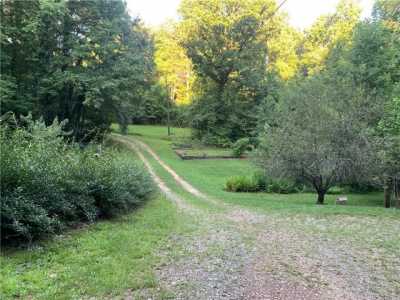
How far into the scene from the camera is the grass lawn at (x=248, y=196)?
10195 mm

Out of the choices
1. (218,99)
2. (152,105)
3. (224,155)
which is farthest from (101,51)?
(152,105)

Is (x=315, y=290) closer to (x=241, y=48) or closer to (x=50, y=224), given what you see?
(x=50, y=224)

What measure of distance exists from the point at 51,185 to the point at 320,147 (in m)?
8.33

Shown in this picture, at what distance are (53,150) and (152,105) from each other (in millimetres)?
38636

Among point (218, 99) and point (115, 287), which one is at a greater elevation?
point (218, 99)

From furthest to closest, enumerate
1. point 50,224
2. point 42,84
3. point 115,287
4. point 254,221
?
1. point 42,84
2. point 254,221
3. point 50,224
4. point 115,287

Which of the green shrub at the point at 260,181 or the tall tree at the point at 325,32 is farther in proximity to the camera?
the tall tree at the point at 325,32

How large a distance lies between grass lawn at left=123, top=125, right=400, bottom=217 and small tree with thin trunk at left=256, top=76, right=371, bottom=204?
98 cm

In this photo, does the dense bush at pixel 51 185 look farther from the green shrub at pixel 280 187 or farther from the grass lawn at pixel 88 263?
the green shrub at pixel 280 187

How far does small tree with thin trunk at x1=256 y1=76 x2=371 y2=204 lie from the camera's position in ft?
37.8

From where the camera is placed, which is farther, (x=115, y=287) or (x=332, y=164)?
(x=332, y=164)

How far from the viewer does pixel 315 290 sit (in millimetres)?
4508

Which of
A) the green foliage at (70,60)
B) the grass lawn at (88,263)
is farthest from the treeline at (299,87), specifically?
the green foliage at (70,60)

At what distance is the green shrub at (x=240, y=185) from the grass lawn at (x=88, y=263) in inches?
334
